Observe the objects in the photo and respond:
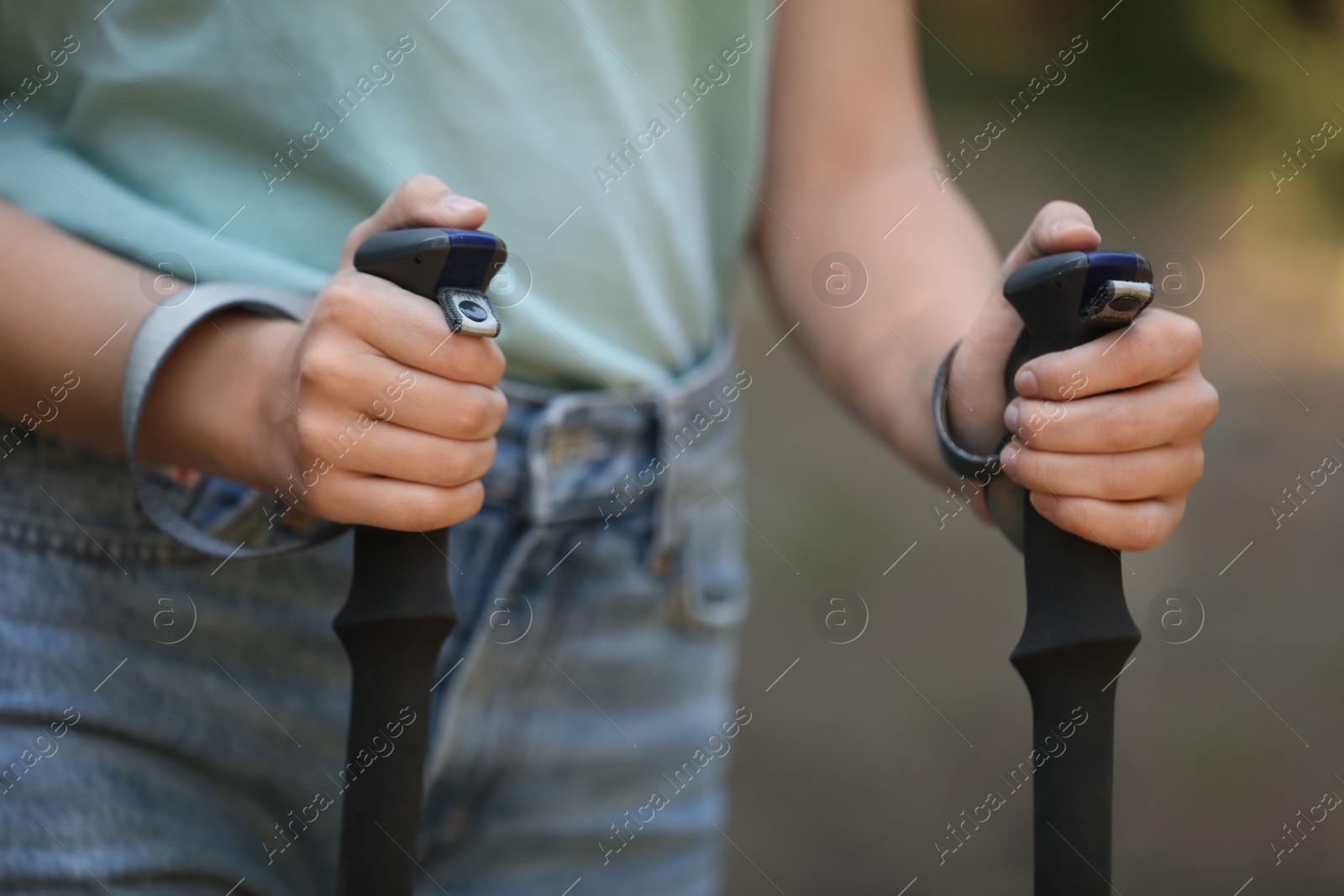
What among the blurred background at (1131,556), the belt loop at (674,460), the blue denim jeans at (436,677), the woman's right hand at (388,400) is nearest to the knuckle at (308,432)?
the woman's right hand at (388,400)

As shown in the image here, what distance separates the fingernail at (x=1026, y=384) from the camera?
44cm

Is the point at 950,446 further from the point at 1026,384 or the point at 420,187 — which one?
the point at 420,187

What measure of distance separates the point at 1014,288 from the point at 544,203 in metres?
0.27

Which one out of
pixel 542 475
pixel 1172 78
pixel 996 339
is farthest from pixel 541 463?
pixel 1172 78

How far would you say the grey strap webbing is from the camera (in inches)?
17.8

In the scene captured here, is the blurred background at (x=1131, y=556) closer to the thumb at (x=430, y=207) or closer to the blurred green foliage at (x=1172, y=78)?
the blurred green foliage at (x=1172, y=78)

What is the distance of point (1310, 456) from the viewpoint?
2779mm

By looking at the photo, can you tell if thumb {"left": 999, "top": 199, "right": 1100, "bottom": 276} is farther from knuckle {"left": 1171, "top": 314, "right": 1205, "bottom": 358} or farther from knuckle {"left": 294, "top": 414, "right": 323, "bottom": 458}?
knuckle {"left": 294, "top": 414, "right": 323, "bottom": 458}

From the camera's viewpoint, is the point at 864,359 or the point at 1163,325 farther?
the point at 864,359

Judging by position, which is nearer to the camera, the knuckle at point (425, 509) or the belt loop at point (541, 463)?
the knuckle at point (425, 509)

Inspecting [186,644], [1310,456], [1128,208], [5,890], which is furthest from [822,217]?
[1310,456]

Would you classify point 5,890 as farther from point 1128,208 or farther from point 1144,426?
point 1128,208

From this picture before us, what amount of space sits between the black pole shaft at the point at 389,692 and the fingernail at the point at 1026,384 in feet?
0.80

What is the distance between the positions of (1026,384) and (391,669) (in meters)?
0.28
